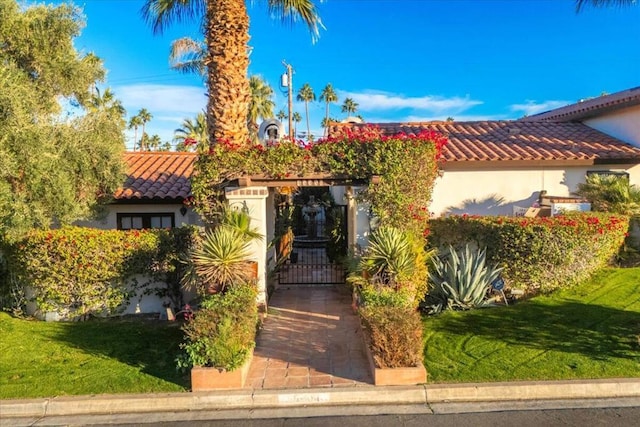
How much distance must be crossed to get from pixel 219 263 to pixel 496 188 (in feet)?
29.9

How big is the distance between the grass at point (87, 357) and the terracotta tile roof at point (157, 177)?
14.4ft

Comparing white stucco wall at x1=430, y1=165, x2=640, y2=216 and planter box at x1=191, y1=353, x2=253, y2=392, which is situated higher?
white stucco wall at x1=430, y1=165, x2=640, y2=216

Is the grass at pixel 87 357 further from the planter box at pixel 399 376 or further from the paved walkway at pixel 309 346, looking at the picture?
the planter box at pixel 399 376

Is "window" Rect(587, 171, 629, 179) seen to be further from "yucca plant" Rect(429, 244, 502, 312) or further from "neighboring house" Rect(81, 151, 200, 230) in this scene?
"neighboring house" Rect(81, 151, 200, 230)

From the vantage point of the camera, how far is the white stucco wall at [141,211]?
1312 centimetres

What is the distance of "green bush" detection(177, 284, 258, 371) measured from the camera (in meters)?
6.01

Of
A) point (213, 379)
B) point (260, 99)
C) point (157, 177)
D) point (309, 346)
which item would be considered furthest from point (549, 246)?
point (260, 99)

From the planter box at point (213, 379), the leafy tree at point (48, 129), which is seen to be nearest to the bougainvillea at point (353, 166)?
the leafy tree at point (48, 129)

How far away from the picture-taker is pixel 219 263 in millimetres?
7785

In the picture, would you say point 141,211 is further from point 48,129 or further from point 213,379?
point 213,379

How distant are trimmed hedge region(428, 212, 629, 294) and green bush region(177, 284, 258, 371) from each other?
557cm

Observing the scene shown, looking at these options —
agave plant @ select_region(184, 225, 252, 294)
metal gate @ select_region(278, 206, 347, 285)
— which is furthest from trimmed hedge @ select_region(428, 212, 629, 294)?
agave plant @ select_region(184, 225, 252, 294)

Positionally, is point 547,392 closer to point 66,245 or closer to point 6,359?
point 6,359

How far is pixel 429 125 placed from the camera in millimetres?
17516
